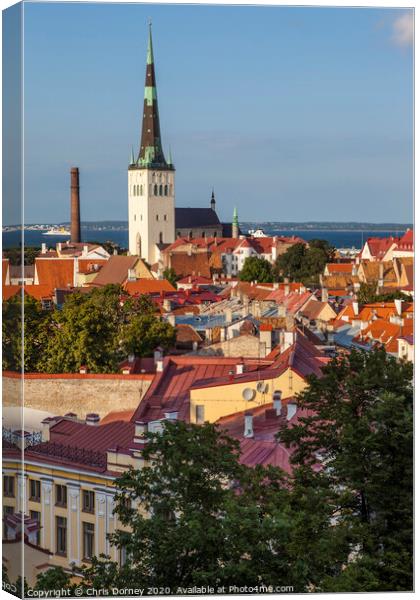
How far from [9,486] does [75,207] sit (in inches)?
83.6

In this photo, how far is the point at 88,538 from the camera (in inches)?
424

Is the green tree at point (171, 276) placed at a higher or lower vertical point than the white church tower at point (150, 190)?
lower

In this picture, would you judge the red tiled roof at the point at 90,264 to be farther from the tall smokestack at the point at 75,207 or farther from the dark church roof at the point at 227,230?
the dark church roof at the point at 227,230

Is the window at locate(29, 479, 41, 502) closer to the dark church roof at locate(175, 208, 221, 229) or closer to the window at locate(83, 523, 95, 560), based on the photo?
the window at locate(83, 523, 95, 560)

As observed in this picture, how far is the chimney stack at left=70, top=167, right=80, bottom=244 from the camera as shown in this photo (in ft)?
36.2

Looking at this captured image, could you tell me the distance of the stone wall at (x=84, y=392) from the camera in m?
11.3

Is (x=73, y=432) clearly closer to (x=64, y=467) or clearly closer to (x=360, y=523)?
(x=64, y=467)

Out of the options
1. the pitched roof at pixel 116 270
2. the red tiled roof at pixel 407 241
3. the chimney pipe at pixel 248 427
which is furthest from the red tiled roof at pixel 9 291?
the red tiled roof at pixel 407 241

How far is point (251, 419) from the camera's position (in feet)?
37.1

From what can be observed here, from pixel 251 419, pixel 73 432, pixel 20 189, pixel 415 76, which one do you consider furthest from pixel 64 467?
pixel 415 76

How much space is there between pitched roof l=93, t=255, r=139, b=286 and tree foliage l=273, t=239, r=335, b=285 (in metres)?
1.19

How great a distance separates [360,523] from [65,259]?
3.29m

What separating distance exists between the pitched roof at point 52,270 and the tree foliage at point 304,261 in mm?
1638

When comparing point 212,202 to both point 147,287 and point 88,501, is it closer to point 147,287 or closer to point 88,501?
point 147,287
